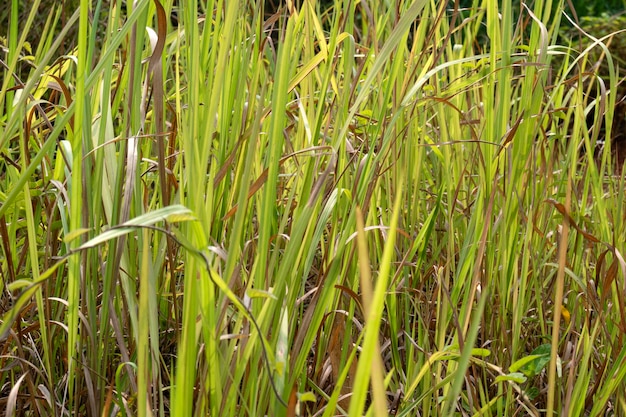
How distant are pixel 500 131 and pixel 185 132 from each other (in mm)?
489

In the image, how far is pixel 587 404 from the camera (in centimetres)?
85

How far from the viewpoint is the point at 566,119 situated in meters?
1.10

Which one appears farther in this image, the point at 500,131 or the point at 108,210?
Result: the point at 500,131

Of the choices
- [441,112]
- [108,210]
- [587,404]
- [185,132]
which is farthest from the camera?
[441,112]

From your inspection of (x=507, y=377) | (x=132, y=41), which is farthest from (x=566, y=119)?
(x=132, y=41)

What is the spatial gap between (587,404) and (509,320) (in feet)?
0.45

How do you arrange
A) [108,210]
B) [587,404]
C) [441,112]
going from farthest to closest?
[441,112] < [587,404] < [108,210]

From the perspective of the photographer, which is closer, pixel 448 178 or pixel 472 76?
pixel 448 178

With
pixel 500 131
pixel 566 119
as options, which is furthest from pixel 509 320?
pixel 566 119

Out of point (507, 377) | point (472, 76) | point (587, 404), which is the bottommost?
point (587, 404)

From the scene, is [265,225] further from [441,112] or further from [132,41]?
[441,112]

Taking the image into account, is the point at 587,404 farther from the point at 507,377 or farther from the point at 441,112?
the point at 441,112

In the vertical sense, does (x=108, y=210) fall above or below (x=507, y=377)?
above

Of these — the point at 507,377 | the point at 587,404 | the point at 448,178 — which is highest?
the point at 448,178
